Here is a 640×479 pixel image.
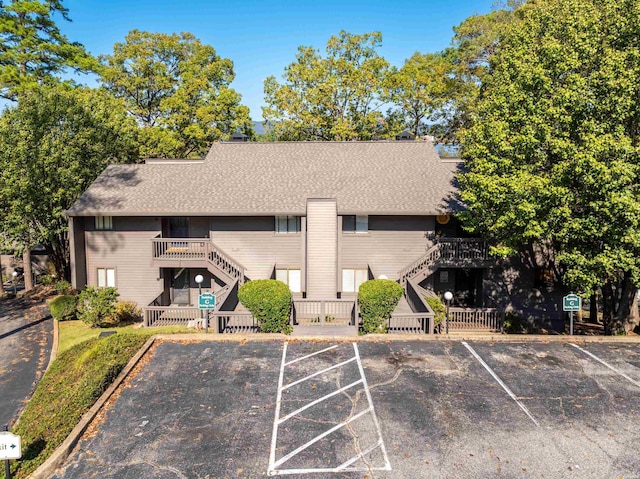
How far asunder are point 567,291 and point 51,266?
33634mm

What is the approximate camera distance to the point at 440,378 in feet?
41.3

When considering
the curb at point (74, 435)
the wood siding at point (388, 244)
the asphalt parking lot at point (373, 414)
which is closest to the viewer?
the curb at point (74, 435)

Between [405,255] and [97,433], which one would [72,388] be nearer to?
[97,433]

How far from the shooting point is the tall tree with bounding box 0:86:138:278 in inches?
899

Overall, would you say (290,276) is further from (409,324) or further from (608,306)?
(608,306)

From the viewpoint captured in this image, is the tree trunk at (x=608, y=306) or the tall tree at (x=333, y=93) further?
the tall tree at (x=333, y=93)

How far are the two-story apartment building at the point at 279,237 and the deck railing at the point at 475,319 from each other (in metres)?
1.93

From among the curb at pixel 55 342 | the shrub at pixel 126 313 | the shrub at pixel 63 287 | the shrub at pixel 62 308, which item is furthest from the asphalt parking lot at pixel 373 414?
the shrub at pixel 63 287

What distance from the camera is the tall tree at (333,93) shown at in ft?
124

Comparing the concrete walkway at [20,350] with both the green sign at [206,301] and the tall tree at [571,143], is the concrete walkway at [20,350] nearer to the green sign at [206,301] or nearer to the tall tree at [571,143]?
the green sign at [206,301]

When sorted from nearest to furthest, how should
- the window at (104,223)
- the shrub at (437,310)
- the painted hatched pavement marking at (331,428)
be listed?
the painted hatched pavement marking at (331,428) < the shrub at (437,310) < the window at (104,223)

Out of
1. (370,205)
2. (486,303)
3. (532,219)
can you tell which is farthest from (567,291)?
(370,205)

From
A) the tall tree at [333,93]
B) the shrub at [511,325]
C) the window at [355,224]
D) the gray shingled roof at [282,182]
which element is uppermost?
the tall tree at [333,93]

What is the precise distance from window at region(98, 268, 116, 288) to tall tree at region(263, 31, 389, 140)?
21.4m
